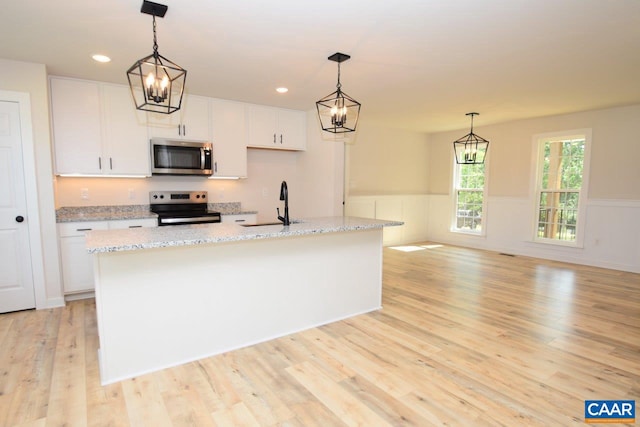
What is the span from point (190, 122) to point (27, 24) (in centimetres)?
193

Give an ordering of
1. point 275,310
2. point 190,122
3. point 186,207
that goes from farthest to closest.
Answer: point 186,207 < point 190,122 < point 275,310

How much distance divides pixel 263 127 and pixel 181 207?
5.13ft

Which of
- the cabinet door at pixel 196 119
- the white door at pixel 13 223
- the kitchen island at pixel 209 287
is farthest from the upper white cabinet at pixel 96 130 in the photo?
the kitchen island at pixel 209 287

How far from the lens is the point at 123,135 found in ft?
12.7

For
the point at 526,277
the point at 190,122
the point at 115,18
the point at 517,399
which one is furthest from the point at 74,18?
the point at 526,277

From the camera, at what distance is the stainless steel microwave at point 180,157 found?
404 cm

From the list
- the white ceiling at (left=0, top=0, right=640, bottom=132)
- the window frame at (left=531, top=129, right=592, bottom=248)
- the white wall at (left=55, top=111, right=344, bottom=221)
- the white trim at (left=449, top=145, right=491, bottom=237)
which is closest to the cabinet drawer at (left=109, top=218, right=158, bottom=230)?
the white wall at (left=55, top=111, right=344, bottom=221)

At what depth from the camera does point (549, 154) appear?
571 centimetres

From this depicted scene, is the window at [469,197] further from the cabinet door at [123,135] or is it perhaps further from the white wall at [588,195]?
the cabinet door at [123,135]

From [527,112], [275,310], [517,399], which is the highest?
[527,112]

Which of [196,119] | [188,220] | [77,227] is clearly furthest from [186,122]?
[77,227]

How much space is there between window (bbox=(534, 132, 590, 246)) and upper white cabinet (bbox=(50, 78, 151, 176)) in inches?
239

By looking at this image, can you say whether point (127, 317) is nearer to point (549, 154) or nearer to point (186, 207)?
point (186, 207)

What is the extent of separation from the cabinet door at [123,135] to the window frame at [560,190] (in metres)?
5.95
